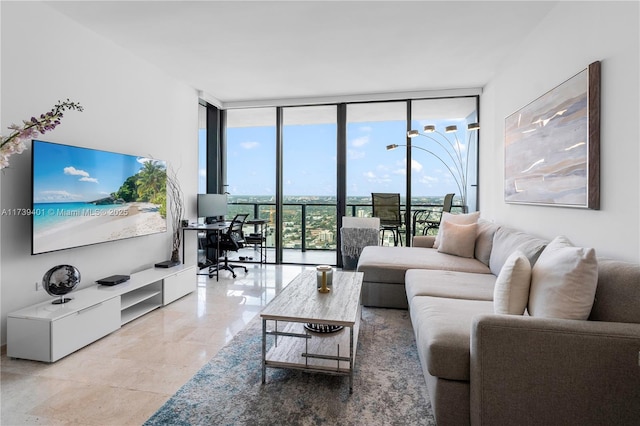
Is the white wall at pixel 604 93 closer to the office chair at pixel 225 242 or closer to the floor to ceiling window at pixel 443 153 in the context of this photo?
the floor to ceiling window at pixel 443 153

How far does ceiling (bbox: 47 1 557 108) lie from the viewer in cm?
266

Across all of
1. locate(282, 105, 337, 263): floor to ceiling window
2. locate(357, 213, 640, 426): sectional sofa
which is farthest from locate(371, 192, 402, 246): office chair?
locate(357, 213, 640, 426): sectional sofa

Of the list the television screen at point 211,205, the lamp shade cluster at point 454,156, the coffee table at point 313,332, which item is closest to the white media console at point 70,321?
the coffee table at point 313,332

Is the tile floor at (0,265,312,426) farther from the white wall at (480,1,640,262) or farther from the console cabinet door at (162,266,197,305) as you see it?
the white wall at (480,1,640,262)

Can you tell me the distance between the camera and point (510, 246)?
2.69 meters

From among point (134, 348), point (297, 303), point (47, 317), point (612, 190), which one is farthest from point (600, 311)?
point (47, 317)

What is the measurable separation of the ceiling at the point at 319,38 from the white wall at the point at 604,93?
32cm

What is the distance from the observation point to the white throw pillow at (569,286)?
4.87 feet

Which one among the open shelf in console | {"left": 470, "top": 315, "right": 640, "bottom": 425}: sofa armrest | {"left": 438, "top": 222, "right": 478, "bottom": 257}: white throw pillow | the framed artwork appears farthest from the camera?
{"left": 438, "top": 222, "right": 478, "bottom": 257}: white throw pillow

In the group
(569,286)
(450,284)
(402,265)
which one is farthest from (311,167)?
(569,286)

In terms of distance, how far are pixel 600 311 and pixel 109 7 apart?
150 inches

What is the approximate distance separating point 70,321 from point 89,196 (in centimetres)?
108

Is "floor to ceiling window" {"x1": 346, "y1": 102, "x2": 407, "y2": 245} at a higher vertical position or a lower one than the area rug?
higher

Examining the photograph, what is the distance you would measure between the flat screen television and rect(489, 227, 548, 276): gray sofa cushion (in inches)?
136
